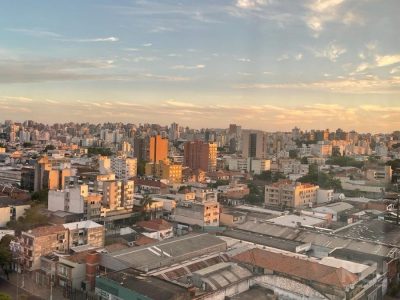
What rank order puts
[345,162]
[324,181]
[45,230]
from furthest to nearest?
[345,162] → [324,181] → [45,230]

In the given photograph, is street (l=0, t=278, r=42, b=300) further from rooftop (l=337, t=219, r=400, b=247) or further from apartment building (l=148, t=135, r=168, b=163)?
apartment building (l=148, t=135, r=168, b=163)

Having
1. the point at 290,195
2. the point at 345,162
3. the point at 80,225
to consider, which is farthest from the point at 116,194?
the point at 345,162

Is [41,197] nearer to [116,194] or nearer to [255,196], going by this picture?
[116,194]

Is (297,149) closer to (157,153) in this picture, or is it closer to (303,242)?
(157,153)

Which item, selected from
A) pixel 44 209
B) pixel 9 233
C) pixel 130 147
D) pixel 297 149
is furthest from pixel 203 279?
pixel 130 147

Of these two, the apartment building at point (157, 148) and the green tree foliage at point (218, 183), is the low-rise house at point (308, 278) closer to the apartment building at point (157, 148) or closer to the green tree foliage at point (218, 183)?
the green tree foliage at point (218, 183)

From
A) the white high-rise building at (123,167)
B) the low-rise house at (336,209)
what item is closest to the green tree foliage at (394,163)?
the low-rise house at (336,209)
